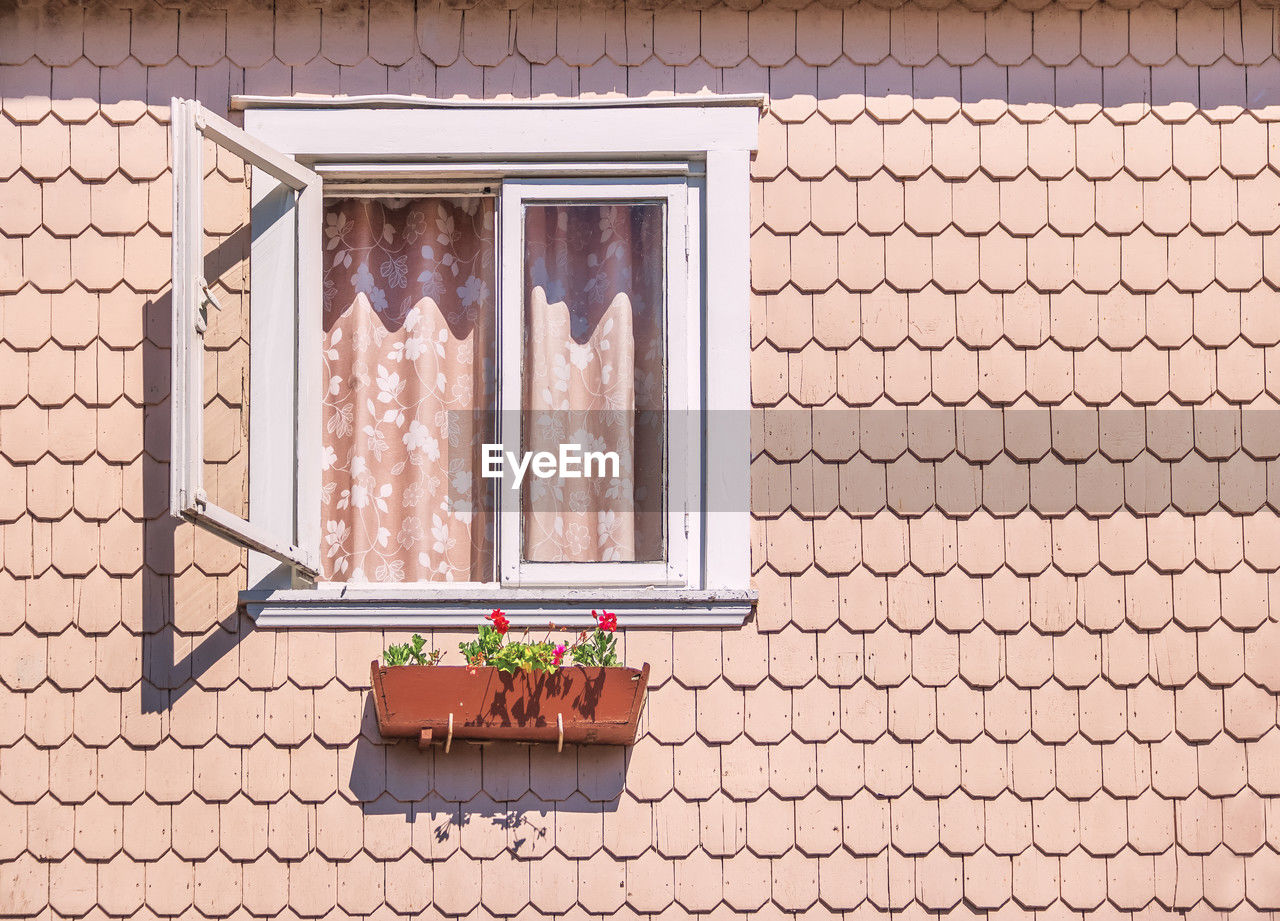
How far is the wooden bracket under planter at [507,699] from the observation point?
3383mm

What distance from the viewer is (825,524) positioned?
3.65m

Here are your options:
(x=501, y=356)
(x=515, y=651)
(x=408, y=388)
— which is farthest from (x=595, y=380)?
(x=515, y=651)

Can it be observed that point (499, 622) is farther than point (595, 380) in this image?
No

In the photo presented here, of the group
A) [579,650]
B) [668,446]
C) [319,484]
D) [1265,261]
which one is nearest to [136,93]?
[319,484]

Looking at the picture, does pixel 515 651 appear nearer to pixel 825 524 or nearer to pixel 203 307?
pixel 825 524

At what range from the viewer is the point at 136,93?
3.77 meters

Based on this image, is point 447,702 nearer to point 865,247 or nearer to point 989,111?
point 865,247

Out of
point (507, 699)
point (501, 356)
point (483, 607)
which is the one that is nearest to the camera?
point (507, 699)

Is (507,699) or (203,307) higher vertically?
(203,307)

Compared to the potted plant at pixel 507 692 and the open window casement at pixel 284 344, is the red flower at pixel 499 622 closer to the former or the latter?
the potted plant at pixel 507 692

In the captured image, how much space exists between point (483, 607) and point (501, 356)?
78cm

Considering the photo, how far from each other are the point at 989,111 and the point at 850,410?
105 centimetres

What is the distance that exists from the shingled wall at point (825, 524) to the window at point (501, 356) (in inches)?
4.8

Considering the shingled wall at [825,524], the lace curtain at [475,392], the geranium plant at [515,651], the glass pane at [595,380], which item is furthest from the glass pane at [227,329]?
the glass pane at [595,380]
